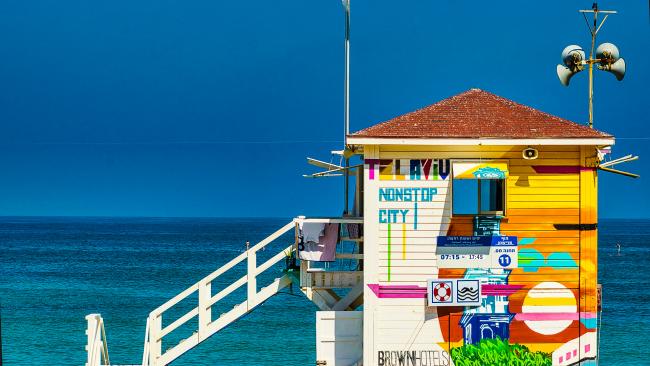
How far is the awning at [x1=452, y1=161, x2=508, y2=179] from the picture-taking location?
19094 millimetres

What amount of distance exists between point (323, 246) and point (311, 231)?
413 millimetres

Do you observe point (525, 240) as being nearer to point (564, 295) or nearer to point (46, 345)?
point (564, 295)

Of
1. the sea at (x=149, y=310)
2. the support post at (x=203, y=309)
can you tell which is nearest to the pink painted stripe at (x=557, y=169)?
the sea at (x=149, y=310)

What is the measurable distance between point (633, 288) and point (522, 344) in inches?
2059

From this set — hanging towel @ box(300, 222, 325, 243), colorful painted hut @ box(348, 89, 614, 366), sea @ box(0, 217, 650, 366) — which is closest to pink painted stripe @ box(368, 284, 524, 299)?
colorful painted hut @ box(348, 89, 614, 366)

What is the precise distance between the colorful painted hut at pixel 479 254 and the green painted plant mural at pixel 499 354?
20 millimetres

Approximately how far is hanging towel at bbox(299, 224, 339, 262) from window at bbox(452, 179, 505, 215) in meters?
2.75

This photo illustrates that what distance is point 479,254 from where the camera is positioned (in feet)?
64.0

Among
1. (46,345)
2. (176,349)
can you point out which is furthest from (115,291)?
(176,349)

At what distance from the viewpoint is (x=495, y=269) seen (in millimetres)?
19516

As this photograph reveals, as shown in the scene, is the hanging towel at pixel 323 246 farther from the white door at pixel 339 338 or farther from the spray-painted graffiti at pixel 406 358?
the spray-painted graffiti at pixel 406 358

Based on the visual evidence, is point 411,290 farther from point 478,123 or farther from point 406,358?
point 478,123

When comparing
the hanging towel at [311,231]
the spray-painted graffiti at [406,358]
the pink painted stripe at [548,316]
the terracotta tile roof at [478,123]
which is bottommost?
the spray-painted graffiti at [406,358]

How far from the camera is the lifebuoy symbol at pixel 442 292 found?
19391mm
